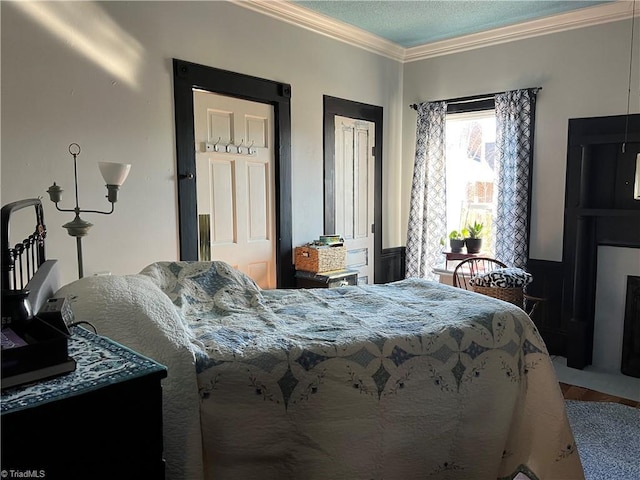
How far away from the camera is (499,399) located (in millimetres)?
1954

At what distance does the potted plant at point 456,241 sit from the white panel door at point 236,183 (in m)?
1.88

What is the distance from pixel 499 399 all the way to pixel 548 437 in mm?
265

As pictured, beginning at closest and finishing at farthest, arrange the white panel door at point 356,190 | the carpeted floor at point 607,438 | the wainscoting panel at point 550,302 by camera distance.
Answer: the carpeted floor at point 607,438 → the wainscoting panel at point 550,302 → the white panel door at point 356,190

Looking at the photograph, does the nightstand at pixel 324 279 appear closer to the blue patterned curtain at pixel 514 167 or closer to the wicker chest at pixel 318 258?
the wicker chest at pixel 318 258

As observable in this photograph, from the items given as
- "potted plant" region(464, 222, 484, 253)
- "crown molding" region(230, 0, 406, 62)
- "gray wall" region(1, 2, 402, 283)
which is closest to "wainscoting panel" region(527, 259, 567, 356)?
"potted plant" region(464, 222, 484, 253)

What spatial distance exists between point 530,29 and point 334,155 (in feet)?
6.57

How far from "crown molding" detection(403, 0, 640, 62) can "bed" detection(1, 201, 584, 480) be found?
2944 millimetres

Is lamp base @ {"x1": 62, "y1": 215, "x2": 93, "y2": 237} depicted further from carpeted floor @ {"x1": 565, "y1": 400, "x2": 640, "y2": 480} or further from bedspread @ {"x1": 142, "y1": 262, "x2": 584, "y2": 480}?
carpeted floor @ {"x1": 565, "y1": 400, "x2": 640, "y2": 480}

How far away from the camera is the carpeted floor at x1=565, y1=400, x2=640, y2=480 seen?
2.42 meters

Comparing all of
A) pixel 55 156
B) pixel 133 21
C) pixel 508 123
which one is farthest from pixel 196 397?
pixel 508 123

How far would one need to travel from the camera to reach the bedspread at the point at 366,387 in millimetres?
1559

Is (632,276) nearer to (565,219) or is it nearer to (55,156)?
(565,219)

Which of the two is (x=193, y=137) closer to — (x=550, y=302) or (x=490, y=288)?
(x=490, y=288)

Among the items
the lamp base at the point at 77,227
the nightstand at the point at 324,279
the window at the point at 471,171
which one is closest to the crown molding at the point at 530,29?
the window at the point at 471,171
